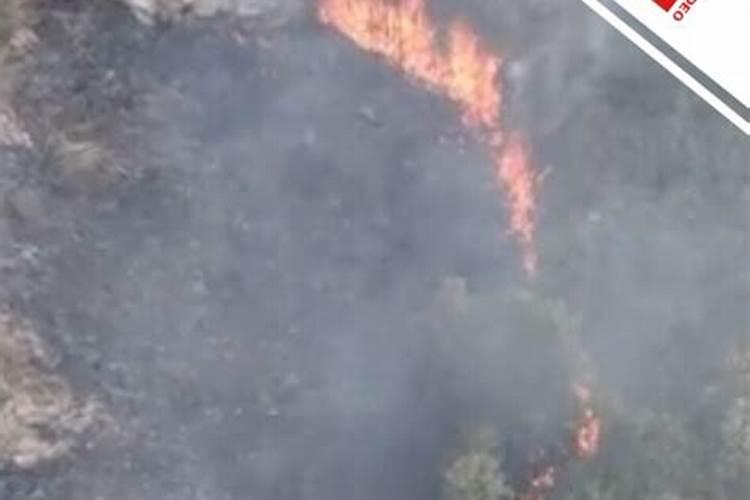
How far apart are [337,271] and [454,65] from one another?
287 centimetres

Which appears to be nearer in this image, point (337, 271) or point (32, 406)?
point (32, 406)

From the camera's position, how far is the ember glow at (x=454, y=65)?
1650 cm

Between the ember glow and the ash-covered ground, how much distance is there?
172mm

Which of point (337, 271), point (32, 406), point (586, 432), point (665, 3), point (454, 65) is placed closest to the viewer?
point (665, 3)

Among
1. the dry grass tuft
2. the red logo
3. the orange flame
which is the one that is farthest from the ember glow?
the red logo

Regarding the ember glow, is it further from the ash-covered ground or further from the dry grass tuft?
the dry grass tuft

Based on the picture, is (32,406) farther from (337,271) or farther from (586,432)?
(586,432)

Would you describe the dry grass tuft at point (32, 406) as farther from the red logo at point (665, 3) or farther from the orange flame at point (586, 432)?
the red logo at point (665, 3)

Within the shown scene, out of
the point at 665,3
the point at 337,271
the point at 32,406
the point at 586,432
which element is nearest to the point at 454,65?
the point at 337,271

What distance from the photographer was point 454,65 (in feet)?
55.5

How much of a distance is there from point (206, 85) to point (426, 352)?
3615 mm

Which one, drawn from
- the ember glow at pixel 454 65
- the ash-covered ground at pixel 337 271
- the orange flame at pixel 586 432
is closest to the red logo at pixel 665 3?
the ash-covered ground at pixel 337 271

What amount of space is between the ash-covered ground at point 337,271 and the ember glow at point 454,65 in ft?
0.57

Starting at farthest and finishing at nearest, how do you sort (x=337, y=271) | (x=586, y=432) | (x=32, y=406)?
1. (x=337, y=271)
2. (x=586, y=432)
3. (x=32, y=406)
